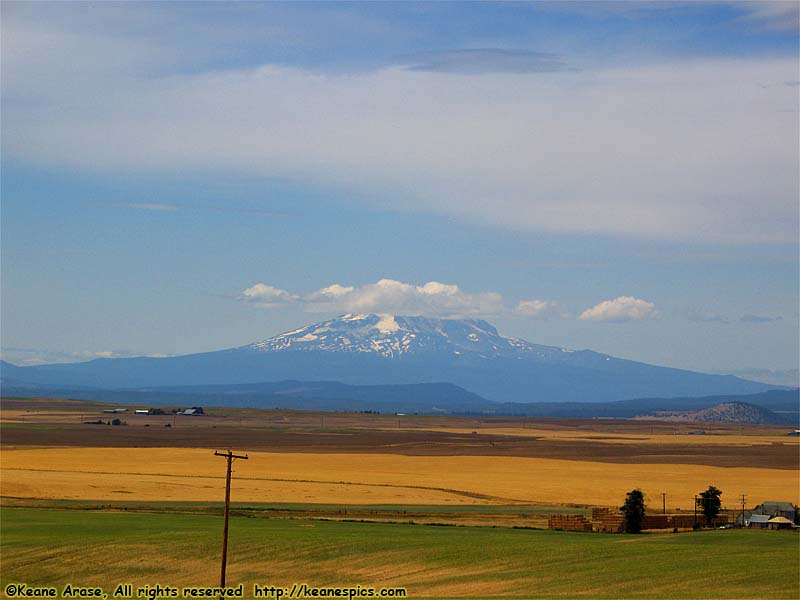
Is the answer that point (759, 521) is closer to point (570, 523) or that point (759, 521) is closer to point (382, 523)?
point (570, 523)

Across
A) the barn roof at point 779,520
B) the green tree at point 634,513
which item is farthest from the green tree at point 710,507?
the green tree at point 634,513

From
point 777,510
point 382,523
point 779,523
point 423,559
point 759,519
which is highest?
point 777,510

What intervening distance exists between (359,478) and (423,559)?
2260 inches

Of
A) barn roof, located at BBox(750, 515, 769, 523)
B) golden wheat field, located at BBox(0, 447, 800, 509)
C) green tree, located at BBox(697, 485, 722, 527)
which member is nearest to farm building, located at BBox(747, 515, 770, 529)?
barn roof, located at BBox(750, 515, 769, 523)

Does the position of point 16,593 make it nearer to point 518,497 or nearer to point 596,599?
point 596,599

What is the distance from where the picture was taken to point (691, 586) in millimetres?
48406

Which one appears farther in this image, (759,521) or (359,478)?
(359,478)

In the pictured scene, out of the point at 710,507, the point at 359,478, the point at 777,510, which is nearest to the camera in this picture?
the point at 777,510

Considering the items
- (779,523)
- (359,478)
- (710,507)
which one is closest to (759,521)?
(779,523)

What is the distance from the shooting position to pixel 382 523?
7106 centimetres

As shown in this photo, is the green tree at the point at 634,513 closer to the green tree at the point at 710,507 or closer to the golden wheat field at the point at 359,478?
the green tree at the point at 710,507

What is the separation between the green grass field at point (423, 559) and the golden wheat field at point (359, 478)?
24850 millimetres

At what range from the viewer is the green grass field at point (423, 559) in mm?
49219

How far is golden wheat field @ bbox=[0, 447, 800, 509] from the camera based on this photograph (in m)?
93.2
